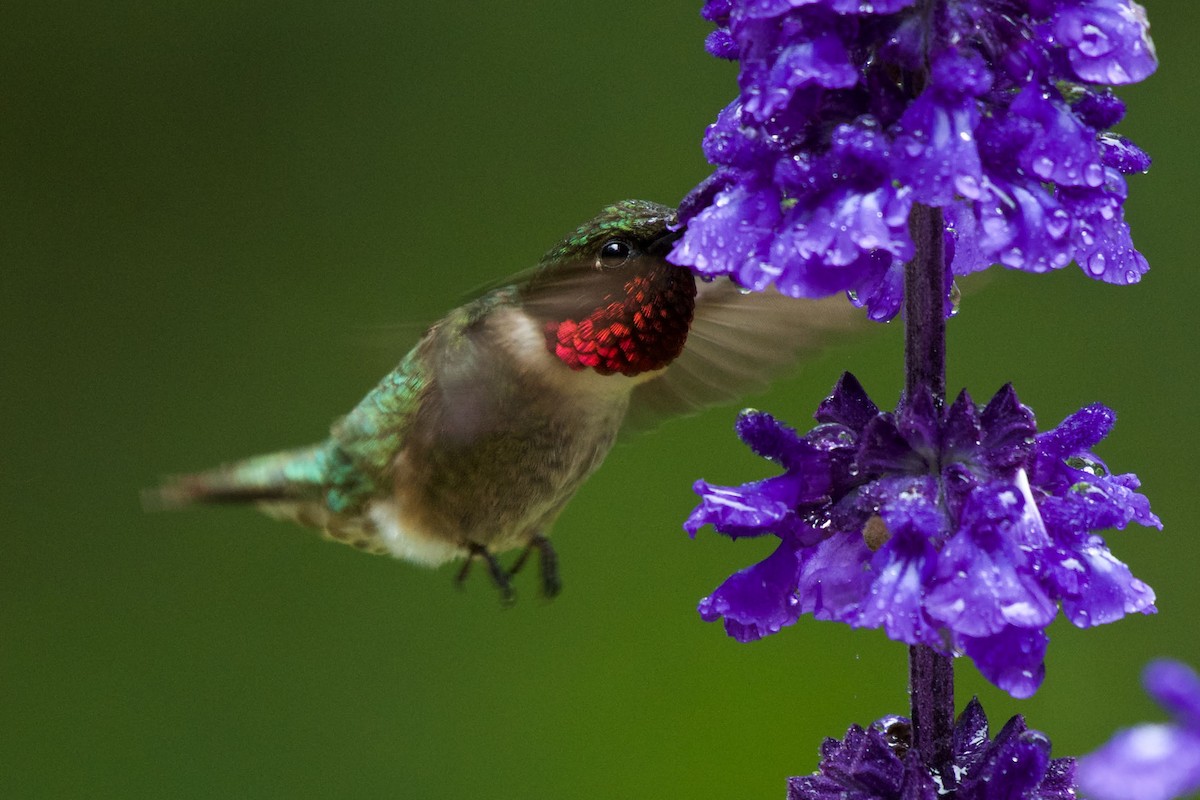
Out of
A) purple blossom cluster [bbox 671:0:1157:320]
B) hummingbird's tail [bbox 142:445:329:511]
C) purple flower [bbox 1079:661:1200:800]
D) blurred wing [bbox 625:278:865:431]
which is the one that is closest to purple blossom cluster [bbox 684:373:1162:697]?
purple blossom cluster [bbox 671:0:1157:320]

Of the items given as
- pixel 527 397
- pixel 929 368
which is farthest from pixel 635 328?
pixel 929 368

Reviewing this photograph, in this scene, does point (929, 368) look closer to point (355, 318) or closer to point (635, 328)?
point (635, 328)

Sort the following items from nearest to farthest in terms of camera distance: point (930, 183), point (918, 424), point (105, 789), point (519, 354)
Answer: point (930, 183), point (918, 424), point (519, 354), point (105, 789)

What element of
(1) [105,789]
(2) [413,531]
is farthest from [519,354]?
(1) [105,789]

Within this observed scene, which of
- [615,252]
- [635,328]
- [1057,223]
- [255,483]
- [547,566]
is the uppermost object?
[1057,223]

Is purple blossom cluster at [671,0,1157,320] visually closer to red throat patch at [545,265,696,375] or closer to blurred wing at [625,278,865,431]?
red throat patch at [545,265,696,375]

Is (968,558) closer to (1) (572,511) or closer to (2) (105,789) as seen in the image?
(1) (572,511)

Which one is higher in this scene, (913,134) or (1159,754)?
(913,134)
